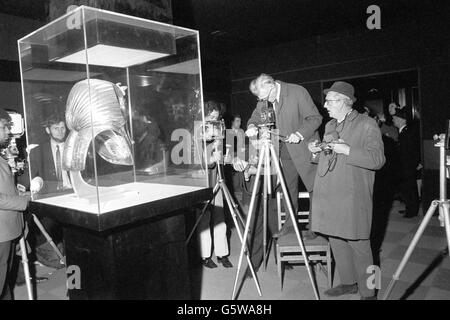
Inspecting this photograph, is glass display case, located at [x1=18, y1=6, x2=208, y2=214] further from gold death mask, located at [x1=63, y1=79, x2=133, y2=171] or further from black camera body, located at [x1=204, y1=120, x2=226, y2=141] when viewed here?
black camera body, located at [x1=204, y1=120, x2=226, y2=141]

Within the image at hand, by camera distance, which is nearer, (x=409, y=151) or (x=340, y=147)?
(x=340, y=147)

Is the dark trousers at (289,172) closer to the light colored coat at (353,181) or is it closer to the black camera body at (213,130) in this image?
the light colored coat at (353,181)

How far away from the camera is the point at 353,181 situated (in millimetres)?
2680

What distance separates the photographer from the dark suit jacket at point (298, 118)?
3137 millimetres

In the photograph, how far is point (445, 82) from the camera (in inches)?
218

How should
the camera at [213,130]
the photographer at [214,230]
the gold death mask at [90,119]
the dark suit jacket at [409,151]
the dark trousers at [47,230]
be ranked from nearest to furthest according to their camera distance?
the gold death mask at [90,119] → the camera at [213,130] → the photographer at [214,230] → the dark trousers at [47,230] → the dark suit jacket at [409,151]

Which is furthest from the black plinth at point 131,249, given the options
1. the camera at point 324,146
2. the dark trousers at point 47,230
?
the dark trousers at point 47,230

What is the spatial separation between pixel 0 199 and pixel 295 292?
8.14ft

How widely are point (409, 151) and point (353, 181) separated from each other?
3.47 m

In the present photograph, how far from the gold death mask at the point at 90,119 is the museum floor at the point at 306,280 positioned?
1.88 m

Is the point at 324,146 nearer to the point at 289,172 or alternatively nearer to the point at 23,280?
the point at 289,172

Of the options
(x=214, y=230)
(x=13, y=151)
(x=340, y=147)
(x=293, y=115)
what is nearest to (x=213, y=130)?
(x=293, y=115)

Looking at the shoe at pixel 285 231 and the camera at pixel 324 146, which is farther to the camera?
the shoe at pixel 285 231

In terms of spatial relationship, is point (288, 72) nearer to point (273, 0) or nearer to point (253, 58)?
point (253, 58)
